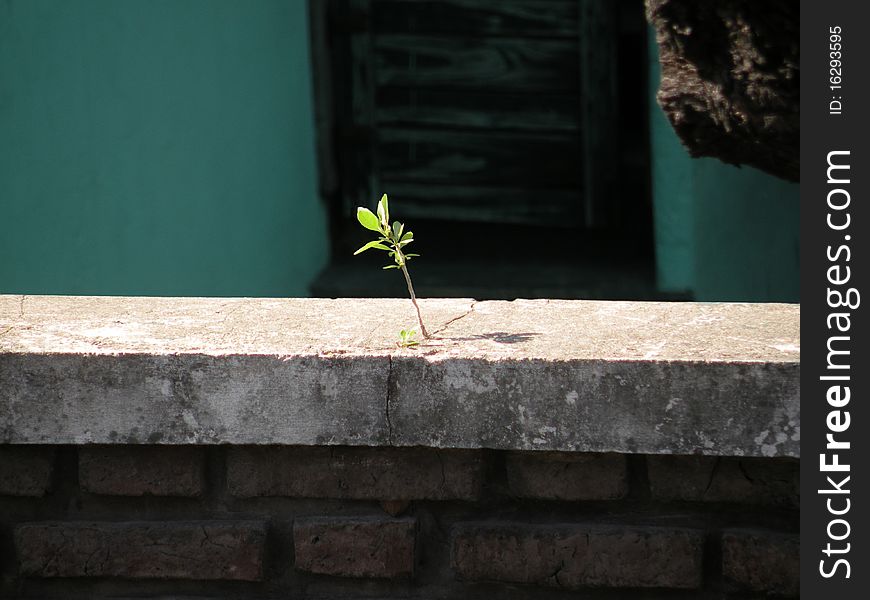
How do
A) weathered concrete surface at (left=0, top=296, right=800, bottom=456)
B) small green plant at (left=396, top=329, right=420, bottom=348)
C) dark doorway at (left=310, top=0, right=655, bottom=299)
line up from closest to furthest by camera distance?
weathered concrete surface at (left=0, top=296, right=800, bottom=456)
small green plant at (left=396, top=329, right=420, bottom=348)
dark doorway at (left=310, top=0, right=655, bottom=299)

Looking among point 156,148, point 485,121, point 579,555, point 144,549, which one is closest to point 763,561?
point 579,555

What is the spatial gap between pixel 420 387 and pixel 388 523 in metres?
0.22

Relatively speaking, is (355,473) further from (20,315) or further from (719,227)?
(719,227)

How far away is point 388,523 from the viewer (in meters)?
1.53

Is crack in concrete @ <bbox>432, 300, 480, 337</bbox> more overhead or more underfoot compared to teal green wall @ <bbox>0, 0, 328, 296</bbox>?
more underfoot

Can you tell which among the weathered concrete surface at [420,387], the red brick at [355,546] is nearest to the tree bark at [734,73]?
the weathered concrete surface at [420,387]

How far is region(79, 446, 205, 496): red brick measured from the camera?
5.06ft

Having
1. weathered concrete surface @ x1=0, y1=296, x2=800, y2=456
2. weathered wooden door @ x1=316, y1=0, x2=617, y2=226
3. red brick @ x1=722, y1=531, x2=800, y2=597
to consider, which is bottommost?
red brick @ x1=722, y1=531, x2=800, y2=597

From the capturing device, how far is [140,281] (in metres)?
4.00

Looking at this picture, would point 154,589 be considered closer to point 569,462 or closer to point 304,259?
point 569,462

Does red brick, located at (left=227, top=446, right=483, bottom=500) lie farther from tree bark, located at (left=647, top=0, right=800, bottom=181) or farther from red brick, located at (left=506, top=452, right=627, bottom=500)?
tree bark, located at (left=647, top=0, right=800, bottom=181)

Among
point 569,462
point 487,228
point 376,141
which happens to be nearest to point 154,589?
point 569,462

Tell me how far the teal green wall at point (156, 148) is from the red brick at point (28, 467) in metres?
1.75

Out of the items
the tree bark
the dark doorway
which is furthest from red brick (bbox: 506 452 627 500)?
the dark doorway
